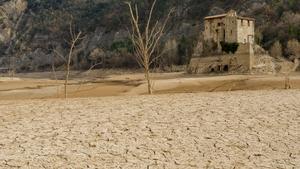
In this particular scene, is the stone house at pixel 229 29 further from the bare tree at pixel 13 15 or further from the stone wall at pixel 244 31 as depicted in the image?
the bare tree at pixel 13 15

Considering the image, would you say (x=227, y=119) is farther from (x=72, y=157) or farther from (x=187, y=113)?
(x=72, y=157)

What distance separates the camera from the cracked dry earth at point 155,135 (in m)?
8.79

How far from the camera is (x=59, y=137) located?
33.6 ft

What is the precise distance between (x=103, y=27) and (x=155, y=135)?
114203mm

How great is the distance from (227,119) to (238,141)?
1.64m

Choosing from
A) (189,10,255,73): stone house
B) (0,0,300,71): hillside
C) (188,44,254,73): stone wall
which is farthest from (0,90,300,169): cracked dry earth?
(0,0,300,71): hillside

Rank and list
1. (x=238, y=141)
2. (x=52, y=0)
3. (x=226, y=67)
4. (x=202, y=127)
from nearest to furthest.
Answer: (x=238, y=141) → (x=202, y=127) → (x=226, y=67) → (x=52, y=0)

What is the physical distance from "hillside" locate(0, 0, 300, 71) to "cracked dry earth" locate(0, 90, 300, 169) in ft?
179

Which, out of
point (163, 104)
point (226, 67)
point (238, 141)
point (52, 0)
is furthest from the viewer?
point (52, 0)

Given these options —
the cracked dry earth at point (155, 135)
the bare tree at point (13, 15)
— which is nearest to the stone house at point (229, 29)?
the cracked dry earth at point (155, 135)

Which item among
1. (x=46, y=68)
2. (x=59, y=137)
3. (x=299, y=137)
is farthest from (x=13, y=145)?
(x=46, y=68)

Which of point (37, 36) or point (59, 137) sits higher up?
point (37, 36)

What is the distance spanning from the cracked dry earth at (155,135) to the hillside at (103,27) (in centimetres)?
5470

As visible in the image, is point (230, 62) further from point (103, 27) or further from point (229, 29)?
point (103, 27)
